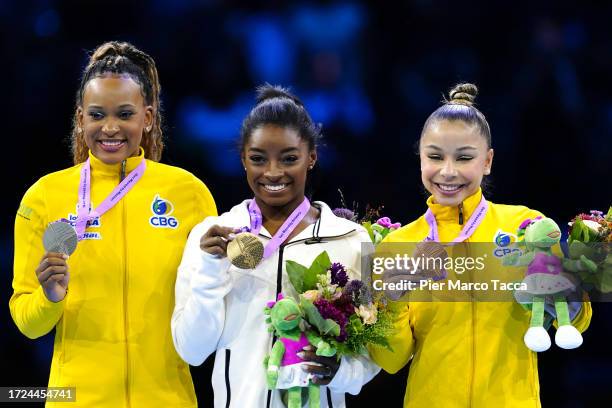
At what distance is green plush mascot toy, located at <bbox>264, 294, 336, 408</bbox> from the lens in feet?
9.54

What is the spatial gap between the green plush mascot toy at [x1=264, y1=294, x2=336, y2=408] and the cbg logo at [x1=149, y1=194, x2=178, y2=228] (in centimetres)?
64

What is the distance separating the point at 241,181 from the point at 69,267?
69.9 inches

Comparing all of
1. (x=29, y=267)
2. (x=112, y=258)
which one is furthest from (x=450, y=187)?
(x=29, y=267)

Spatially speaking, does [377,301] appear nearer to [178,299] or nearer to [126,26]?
[178,299]

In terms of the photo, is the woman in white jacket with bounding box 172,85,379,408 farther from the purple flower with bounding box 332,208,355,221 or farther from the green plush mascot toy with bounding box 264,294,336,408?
the purple flower with bounding box 332,208,355,221

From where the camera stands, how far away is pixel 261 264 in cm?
313

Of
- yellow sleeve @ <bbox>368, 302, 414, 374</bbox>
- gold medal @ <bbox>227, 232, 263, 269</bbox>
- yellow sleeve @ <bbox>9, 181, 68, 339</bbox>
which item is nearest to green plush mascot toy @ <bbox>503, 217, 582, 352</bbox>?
yellow sleeve @ <bbox>368, 302, 414, 374</bbox>

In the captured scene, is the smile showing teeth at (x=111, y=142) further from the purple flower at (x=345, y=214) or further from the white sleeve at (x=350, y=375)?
the white sleeve at (x=350, y=375)

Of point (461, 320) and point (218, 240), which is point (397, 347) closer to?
point (461, 320)

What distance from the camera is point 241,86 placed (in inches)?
206

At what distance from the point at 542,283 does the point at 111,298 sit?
4.89 ft

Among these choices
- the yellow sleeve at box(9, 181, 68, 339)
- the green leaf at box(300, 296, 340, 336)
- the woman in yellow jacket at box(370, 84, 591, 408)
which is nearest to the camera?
the green leaf at box(300, 296, 340, 336)

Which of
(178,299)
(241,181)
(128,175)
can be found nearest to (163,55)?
(241,181)

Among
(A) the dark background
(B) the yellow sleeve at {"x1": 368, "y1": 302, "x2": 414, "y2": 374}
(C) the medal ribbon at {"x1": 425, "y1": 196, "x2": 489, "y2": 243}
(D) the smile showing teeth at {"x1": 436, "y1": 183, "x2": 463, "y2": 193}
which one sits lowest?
(B) the yellow sleeve at {"x1": 368, "y1": 302, "x2": 414, "y2": 374}
